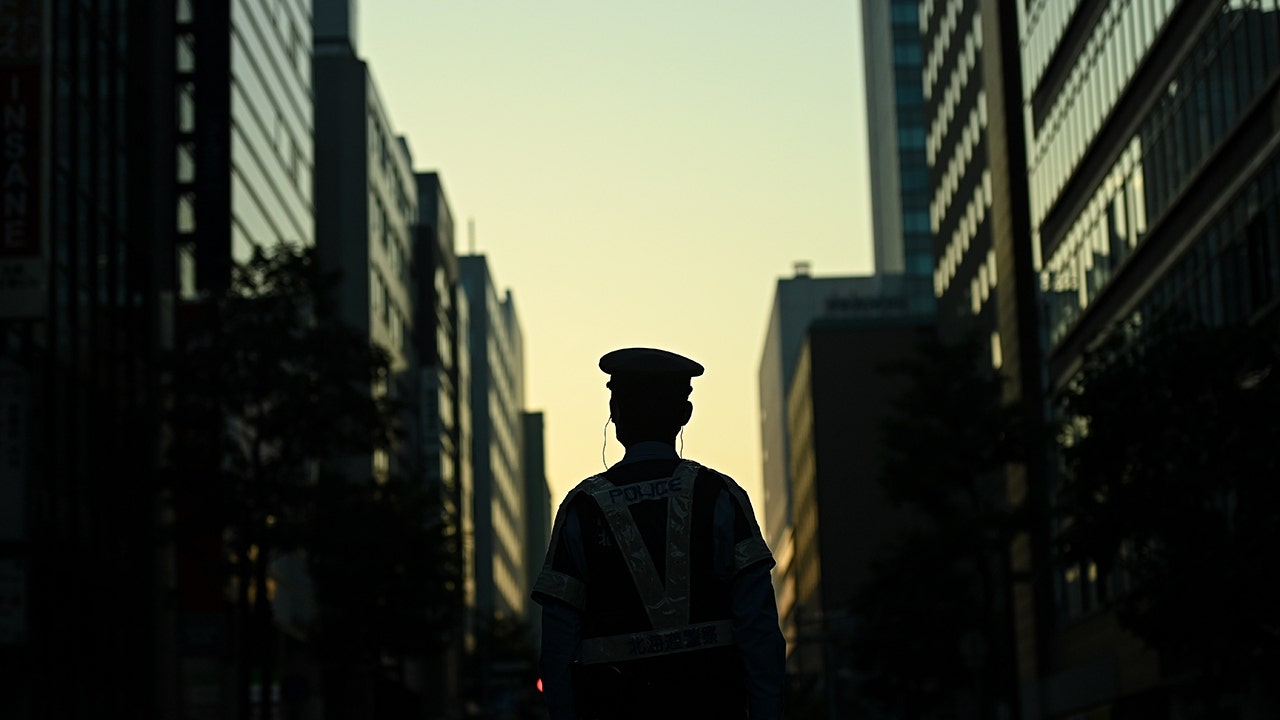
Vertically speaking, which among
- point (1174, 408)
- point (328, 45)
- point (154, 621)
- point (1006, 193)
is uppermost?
point (328, 45)

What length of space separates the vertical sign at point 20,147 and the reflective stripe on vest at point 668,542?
80.8 feet

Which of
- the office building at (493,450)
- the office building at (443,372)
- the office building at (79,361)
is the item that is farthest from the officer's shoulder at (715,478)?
the office building at (493,450)

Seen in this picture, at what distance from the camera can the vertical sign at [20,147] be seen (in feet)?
94.4

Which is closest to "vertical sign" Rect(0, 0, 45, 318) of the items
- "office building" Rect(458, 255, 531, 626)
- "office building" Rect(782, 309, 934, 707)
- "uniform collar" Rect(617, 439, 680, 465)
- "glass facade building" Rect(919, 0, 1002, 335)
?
"uniform collar" Rect(617, 439, 680, 465)

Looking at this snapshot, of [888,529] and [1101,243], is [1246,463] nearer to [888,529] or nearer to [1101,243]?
[1101,243]

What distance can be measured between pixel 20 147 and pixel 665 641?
25221mm

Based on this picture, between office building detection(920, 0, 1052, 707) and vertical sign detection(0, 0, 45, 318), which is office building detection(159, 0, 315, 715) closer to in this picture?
vertical sign detection(0, 0, 45, 318)

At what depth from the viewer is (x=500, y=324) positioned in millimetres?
174125

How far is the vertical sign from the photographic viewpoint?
28.8 meters

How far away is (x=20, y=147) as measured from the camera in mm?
28828

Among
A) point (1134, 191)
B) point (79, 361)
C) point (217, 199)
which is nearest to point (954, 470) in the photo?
point (1134, 191)

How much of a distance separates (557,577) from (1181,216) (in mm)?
38962

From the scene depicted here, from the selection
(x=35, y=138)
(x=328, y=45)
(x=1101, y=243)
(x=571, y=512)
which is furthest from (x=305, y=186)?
(x=571, y=512)

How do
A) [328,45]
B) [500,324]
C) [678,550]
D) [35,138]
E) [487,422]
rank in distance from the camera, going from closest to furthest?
1. [678,550]
2. [35,138]
3. [328,45]
4. [487,422]
5. [500,324]
